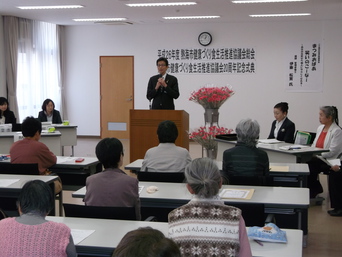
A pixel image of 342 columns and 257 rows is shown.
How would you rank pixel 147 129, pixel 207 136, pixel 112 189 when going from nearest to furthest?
pixel 112 189, pixel 207 136, pixel 147 129

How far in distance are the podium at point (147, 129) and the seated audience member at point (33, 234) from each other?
487 centimetres

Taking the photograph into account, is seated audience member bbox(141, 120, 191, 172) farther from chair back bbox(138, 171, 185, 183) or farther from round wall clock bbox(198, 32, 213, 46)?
round wall clock bbox(198, 32, 213, 46)

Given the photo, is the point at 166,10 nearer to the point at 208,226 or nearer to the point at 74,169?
the point at 74,169

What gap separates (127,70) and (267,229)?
34.3 feet

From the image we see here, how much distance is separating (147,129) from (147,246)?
248 inches

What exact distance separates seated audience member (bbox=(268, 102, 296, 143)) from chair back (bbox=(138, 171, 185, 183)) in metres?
3.11

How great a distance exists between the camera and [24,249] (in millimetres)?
2229

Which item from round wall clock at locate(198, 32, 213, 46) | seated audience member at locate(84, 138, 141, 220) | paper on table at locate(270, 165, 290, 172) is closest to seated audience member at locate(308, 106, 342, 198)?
paper on table at locate(270, 165, 290, 172)

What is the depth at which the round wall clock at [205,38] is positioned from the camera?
477 inches

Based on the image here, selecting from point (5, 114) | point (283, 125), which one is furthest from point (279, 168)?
point (5, 114)

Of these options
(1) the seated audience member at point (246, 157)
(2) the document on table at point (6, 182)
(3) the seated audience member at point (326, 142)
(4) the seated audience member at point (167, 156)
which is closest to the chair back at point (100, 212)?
(2) the document on table at point (6, 182)

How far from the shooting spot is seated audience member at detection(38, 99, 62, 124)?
9508mm

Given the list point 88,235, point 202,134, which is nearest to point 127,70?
point 202,134

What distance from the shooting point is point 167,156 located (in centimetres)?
459
